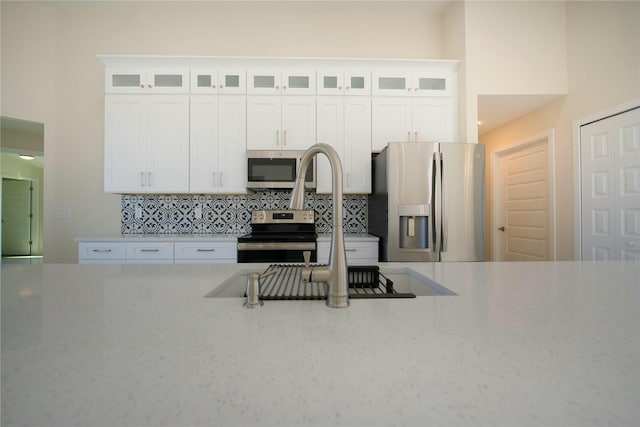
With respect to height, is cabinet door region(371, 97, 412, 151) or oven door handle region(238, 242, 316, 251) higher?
cabinet door region(371, 97, 412, 151)

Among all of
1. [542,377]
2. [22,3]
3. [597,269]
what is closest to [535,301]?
[542,377]

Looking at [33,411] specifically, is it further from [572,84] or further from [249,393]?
[572,84]

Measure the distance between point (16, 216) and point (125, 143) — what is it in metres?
7.68

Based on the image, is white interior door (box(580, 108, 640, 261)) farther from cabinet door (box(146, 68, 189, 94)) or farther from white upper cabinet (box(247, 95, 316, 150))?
cabinet door (box(146, 68, 189, 94))

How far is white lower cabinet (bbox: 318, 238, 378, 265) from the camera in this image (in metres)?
2.79

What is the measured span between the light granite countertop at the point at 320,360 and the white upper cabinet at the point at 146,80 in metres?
2.64

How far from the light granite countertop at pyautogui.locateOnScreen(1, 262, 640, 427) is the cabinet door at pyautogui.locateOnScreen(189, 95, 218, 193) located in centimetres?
224

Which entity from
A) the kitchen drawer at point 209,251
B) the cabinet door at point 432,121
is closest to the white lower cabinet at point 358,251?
the kitchen drawer at point 209,251

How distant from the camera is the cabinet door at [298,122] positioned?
2.98m

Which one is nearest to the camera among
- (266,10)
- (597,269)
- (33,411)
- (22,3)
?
(33,411)

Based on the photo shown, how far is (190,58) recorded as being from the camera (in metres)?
2.88

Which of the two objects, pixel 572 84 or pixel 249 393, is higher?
pixel 572 84

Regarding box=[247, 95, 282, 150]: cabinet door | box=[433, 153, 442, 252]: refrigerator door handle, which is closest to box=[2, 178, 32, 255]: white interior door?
box=[247, 95, 282, 150]: cabinet door

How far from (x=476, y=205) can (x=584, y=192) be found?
3.81 ft
